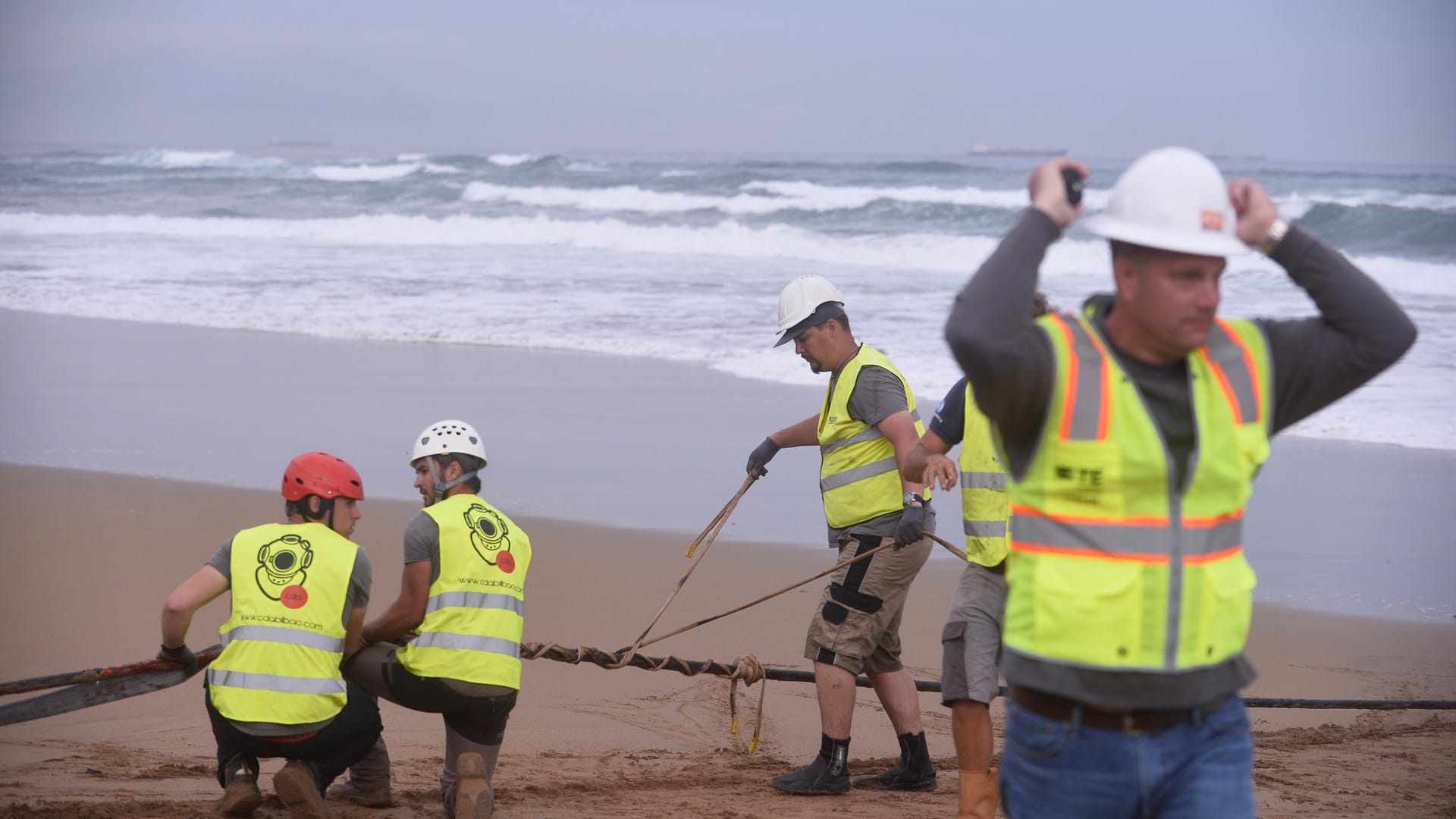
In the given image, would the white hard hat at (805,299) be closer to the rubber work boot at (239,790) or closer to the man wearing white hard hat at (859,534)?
the man wearing white hard hat at (859,534)

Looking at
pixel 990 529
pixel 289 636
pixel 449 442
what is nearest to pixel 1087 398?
pixel 990 529

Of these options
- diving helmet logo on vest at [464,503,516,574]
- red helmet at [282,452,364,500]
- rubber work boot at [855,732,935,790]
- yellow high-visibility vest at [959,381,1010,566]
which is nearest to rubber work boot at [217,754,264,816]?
red helmet at [282,452,364,500]

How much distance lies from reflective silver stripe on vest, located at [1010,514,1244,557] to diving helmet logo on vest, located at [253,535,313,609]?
8.60 ft

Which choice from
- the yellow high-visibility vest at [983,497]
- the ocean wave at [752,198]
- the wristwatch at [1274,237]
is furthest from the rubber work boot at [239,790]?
the ocean wave at [752,198]

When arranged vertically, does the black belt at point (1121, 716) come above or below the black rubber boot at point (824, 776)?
above

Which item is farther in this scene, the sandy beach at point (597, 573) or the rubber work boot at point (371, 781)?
the sandy beach at point (597, 573)

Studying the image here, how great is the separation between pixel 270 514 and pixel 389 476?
1026 millimetres

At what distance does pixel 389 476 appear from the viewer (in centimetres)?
902

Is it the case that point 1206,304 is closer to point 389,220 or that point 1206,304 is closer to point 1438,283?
point 1438,283

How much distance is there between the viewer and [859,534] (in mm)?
5082

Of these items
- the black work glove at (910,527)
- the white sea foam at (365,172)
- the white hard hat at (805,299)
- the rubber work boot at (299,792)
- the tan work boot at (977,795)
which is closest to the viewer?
the rubber work boot at (299,792)

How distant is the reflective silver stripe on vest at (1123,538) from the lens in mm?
2203

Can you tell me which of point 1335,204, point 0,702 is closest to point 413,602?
point 0,702

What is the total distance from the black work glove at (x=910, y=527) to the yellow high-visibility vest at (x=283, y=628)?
1.87 m
